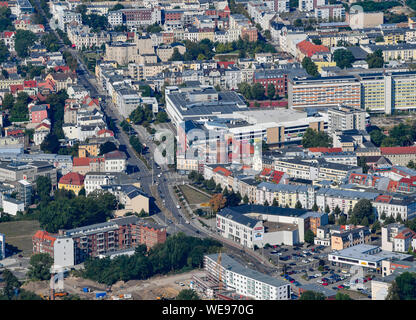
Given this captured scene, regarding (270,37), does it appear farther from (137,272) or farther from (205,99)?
(137,272)

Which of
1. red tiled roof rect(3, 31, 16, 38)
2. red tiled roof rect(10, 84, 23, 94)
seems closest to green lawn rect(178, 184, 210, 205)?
red tiled roof rect(10, 84, 23, 94)

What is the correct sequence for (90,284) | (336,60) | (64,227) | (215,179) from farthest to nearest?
(336,60) → (215,179) → (64,227) → (90,284)

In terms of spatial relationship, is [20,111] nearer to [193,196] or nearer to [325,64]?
[193,196]

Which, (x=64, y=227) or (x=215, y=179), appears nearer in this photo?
(x=64, y=227)

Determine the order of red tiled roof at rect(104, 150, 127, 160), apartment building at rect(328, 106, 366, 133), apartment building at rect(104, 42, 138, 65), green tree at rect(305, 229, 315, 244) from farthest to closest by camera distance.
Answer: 1. apartment building at rect(104, 42, 138, 65)
2. apartment building at rect(328, 106, 366, 133)
3. red tiled roof at rect(104, 150, 127, 160)
4. green tree at rect(305, 229, 315, 244)

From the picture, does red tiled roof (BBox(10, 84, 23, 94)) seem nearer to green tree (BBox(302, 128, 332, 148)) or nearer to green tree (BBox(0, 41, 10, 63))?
green tree (BBox(0, 41, 10, 63))

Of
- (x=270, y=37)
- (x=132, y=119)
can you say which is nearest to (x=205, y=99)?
(x=132, y=119)
